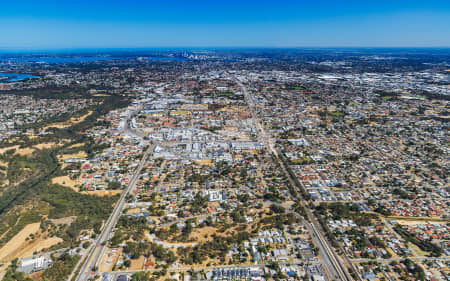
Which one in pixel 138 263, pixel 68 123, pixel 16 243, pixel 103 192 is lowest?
pixel 138 263

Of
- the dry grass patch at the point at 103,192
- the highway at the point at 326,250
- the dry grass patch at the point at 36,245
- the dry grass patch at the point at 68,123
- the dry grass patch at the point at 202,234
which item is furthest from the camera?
the dry grass patch at the point at 68,123

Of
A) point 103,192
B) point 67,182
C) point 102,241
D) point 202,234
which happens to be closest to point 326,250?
point 202,234

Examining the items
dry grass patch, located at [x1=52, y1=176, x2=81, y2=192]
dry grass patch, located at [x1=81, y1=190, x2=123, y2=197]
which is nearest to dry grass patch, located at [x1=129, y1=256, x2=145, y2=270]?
dry grass patch, located at [x1=81, y1=190, x2=123, y2=197]

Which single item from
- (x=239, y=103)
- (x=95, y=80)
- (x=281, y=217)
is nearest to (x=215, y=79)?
(x=239, y=103)

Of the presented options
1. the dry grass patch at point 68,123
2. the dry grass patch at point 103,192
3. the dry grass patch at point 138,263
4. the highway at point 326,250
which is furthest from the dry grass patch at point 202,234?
the dry grass patch at point 68,123

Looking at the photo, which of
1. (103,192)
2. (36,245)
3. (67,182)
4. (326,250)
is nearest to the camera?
(326,250)

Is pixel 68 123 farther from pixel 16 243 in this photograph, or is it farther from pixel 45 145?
pixel 16 243

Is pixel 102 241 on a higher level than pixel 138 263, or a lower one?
higher

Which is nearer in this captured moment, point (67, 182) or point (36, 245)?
point (36, 245)

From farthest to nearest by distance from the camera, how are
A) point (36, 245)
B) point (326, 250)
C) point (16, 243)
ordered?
1. point (16, 243)
2. point (36, 245)
3. point (326, 250)

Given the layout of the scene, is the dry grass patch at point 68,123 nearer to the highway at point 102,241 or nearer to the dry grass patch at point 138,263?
the highway at point 102,241

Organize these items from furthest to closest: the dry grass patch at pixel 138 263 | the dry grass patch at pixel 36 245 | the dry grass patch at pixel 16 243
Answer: the dry grass patch at pixel 36 245 < the dry grass patch at pixel 16 243 < the dry grass patch at pixel 138 263
